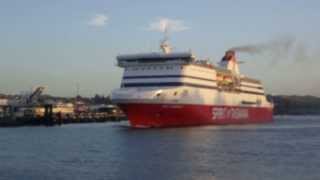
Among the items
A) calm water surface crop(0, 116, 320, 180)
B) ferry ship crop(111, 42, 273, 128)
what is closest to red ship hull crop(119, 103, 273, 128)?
ferry ship crop(111, 42, 273, 128)

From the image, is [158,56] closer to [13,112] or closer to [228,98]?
[228,98]

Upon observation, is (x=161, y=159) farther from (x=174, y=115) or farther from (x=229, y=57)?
(x=229, y=57)

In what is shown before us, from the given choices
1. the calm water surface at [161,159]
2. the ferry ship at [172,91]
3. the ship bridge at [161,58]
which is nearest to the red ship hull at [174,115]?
the ferry ship at [172,91]

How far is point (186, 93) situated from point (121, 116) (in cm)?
4828

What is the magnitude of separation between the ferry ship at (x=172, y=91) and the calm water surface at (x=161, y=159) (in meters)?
11.4

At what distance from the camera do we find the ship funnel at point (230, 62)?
295ft

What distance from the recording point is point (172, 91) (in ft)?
215

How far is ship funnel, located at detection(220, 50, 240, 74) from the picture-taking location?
89812mm

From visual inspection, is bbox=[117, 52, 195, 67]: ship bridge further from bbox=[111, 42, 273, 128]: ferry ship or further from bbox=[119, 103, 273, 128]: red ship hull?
bbox=[119, 103, 273, 128]: red ship hull

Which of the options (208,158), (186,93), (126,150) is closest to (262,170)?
(208,158)

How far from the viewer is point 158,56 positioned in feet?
225

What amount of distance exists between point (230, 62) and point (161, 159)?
184 feet

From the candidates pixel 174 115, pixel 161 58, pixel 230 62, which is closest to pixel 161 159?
pixel 174 115

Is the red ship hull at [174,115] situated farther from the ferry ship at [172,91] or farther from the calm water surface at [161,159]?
the calm water surface at [161,159]
